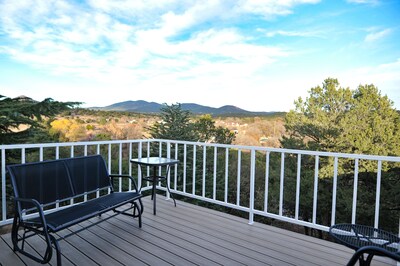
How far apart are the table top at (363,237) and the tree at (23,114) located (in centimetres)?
728

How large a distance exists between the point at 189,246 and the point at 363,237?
157cm

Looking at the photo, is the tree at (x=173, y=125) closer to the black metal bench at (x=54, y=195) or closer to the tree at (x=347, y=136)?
the tree at (x=347, y=136)

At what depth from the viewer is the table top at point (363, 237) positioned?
1.59 m

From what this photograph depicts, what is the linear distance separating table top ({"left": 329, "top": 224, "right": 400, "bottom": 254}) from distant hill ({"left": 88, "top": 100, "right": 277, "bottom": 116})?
10.1 metres

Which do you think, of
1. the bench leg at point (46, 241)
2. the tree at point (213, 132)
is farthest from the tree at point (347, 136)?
the bench leg at point (46, 241)

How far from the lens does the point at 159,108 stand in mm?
11609

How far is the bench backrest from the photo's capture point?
241 centimetres

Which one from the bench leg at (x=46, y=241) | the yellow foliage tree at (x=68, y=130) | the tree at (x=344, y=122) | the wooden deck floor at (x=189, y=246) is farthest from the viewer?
the yellow foliage tree at (x=68, y=130)

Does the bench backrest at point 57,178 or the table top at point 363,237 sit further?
the bench backrest at point 57,178

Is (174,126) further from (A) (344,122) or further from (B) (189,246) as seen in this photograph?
(A) (344,122)

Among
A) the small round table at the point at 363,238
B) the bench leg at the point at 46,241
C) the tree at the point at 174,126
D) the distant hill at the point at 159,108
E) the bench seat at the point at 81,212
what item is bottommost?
the bench leg at the point at 46,241

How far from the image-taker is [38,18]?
8148mm

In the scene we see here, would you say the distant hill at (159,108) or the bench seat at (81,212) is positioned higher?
the distant hill at (159,108)

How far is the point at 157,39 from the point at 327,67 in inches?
391
